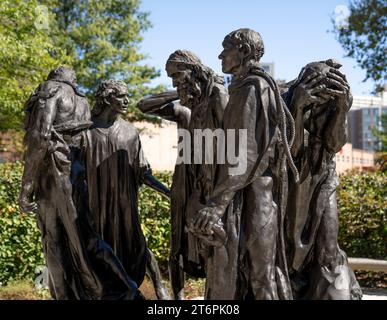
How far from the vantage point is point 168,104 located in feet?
19.4

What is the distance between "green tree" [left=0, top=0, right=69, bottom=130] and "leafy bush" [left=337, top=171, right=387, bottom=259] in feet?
25.4

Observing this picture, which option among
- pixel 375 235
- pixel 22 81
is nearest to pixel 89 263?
pixel 375 235

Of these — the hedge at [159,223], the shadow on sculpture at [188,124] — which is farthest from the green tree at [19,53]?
the shadow on sculpture at [188,124]

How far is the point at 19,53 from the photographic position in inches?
544

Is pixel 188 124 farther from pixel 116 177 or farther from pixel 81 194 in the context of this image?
pixel 81 194

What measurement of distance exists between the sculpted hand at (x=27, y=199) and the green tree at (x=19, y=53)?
28.2 ft

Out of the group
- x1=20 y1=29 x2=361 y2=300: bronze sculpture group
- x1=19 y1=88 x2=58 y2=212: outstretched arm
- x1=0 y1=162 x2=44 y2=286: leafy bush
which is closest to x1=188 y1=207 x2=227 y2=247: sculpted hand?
x1=20 y1=29 x2=361 y2=300: bronze sculpture group

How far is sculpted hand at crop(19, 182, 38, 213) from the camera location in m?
5.57

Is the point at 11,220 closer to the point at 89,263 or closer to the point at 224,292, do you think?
the point at 89,263

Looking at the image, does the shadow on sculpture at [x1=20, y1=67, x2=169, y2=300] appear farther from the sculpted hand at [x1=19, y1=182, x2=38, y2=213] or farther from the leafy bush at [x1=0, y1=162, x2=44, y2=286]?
the leafy bush at [x1=0, y1=162, x2=44, y2=286]

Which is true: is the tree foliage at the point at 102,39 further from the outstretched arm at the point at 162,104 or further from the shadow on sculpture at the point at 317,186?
the shadow on sculpture at the point at 317,186

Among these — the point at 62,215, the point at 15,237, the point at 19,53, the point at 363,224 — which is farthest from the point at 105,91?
the point at 19,53

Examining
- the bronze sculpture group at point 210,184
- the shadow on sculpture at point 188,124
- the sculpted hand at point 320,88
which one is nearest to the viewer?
the bronze sculpture group at point 210,184

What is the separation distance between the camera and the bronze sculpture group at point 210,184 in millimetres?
4434
